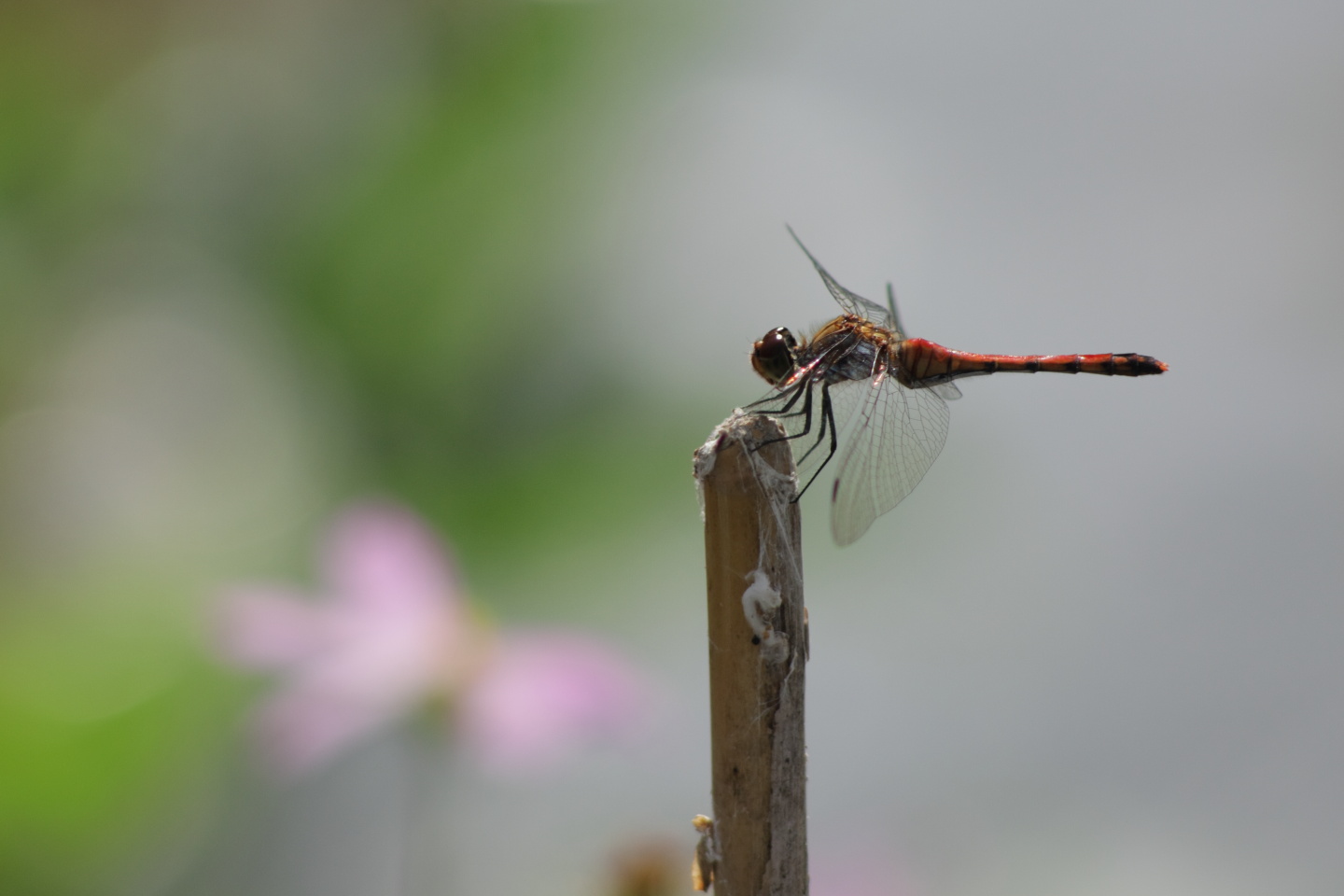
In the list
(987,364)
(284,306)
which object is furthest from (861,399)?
(284,306)

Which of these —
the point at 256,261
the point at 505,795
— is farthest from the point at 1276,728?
the point at 256,261

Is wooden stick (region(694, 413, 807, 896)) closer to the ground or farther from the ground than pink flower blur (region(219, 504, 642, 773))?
closer to the ground

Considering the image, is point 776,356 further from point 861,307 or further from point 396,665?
point 396,665

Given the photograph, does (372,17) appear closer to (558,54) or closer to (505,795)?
(558,54)

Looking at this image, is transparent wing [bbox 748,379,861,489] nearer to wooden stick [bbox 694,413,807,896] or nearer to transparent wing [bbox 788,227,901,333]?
transparent wing [bbox 788,227,901,333]

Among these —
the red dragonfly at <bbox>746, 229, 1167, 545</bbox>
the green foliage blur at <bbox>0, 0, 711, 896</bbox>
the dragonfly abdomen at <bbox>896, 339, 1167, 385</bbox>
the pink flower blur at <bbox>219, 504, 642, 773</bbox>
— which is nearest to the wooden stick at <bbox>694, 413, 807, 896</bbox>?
the red dragonfly at <bbox>746, 229, 1167, 545</bbox>

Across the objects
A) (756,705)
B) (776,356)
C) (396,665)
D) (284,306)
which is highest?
(284,306)
